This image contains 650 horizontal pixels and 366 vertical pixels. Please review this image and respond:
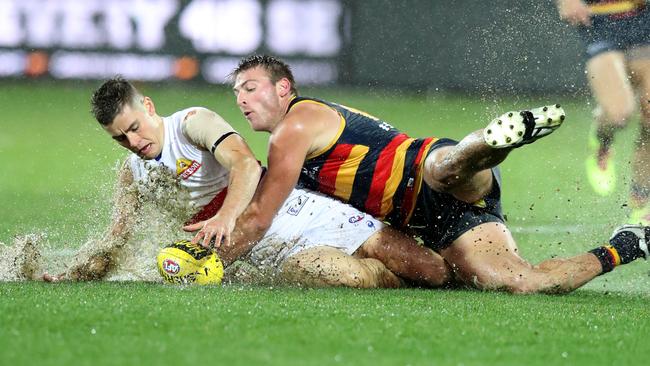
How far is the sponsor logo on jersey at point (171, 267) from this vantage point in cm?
575

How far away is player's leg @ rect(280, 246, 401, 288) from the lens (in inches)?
235

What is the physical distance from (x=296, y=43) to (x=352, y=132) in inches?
361

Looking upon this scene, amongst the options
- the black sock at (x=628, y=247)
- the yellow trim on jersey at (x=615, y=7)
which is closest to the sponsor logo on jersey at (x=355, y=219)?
the black sock at (x=628, y=247)

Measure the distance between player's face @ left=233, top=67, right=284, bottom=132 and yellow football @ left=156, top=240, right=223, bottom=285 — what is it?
1.00 metres

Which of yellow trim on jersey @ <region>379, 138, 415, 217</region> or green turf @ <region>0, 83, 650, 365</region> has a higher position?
yellow trim on jersey @ <region>379, 138, 415, 217</region>

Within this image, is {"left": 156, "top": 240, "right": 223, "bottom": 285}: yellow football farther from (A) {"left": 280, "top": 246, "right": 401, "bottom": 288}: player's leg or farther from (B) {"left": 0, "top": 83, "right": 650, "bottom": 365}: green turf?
(A) {"left": 280, "top": 246, "right": 401, "bottom": 288}: player's leg

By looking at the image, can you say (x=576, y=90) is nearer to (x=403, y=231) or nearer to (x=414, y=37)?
(x=414, y=37)

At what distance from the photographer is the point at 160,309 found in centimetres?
488

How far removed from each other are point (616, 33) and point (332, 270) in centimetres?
375

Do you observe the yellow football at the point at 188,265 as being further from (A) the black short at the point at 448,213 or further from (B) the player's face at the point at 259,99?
(A) the black short at the point at 448,213

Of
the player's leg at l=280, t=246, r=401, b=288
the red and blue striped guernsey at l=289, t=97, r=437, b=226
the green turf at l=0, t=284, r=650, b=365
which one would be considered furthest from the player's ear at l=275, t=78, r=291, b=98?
the green turf at l=0, t=284, r=650, b=365

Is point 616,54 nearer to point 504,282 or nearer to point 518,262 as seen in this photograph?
point 518,262

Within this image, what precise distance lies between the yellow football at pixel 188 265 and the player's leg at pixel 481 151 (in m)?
1.30

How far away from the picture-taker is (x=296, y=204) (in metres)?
6.45
